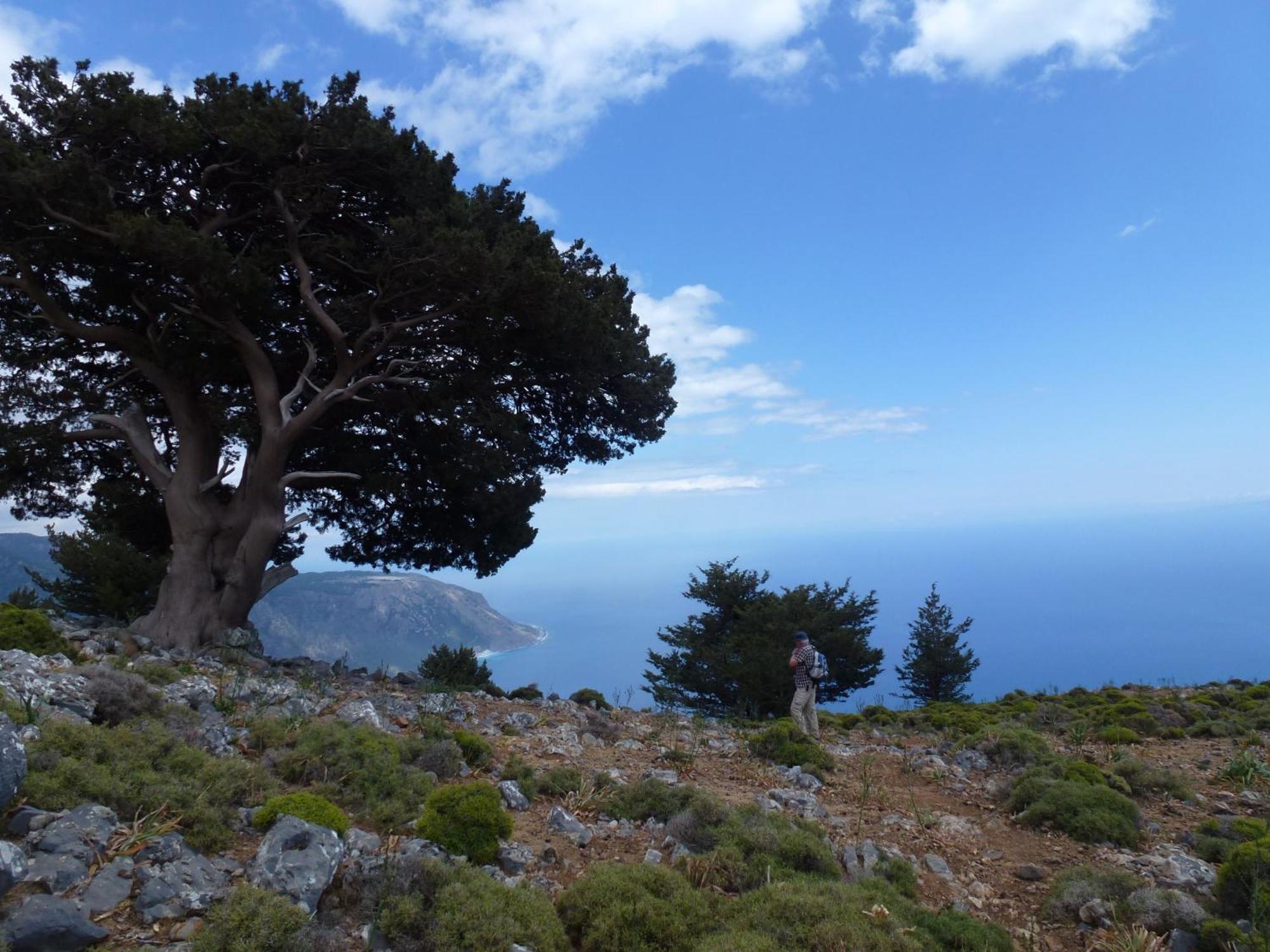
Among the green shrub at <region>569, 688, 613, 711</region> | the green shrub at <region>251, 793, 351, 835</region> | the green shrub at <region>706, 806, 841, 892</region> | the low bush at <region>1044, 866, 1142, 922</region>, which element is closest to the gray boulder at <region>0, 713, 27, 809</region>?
the green shrub at <region>251, 793, 351, 835</region>

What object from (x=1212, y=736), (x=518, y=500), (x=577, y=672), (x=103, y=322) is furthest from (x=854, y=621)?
(x=577, y=672)

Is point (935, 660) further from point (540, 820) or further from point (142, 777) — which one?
point (142, 777)

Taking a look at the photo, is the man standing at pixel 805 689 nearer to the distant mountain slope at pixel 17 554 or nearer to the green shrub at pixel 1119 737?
the green shrub at pixel 1119 737

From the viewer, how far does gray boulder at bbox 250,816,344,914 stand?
4.09m

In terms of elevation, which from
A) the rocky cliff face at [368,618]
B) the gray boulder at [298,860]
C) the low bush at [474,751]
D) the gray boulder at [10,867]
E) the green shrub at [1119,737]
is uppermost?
the gray boulder at [10,867]

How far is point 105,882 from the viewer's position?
386cm

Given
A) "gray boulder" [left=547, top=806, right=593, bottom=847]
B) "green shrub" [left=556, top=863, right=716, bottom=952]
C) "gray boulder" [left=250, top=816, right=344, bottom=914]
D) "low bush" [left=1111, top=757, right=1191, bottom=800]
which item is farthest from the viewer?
"low bush" [left=1111, top=757, right=1191, bottom=800]

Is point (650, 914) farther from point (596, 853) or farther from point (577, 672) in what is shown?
point (577, 672)

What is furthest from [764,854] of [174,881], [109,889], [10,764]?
[10,764]

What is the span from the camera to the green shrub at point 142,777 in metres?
4.58

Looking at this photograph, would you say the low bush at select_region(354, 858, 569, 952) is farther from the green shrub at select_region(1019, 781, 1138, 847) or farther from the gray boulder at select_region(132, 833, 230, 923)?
the green shrub at select_region(1019, 781, 1138, 847)

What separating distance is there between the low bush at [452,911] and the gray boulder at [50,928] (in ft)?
4.67

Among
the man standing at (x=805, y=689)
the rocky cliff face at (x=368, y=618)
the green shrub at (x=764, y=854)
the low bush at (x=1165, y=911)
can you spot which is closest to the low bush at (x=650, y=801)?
the green shrub at (x=764, y=854)

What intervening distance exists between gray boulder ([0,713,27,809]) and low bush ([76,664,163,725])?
2138 mm
